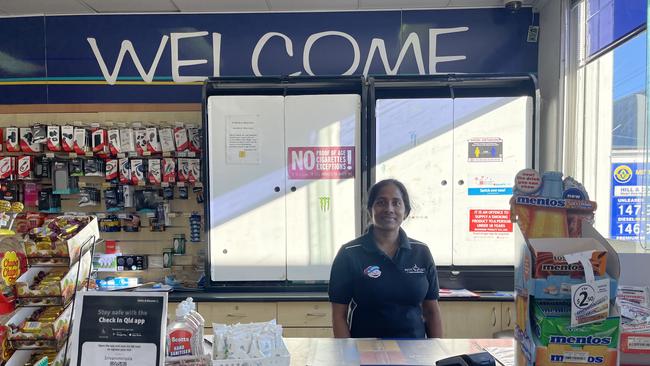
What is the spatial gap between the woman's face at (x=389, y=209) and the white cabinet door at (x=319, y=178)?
1.13 m

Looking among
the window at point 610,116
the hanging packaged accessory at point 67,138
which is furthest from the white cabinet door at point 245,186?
the window at point 610,116

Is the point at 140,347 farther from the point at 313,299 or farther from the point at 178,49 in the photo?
the point at 178,49

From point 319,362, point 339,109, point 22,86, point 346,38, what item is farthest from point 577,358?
point 22,86

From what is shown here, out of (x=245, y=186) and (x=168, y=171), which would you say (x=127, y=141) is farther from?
(x=245, y=186)

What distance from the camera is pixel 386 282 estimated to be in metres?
2.04

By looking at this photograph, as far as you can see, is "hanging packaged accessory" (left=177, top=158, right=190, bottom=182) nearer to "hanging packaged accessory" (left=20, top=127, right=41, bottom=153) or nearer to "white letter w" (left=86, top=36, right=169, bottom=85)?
"white letter w" (left=86, top=36, right=169, bottom=85)

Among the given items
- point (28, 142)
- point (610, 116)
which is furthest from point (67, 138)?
point (610, 116)

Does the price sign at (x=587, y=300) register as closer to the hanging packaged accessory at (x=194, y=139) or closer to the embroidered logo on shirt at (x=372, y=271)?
the embroidered logo on shirt at (x=372, y=271)

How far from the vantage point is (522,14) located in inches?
150

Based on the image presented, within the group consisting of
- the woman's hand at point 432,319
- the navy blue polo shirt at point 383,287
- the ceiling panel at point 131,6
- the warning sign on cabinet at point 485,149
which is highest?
the ceiling panel at point 131,6

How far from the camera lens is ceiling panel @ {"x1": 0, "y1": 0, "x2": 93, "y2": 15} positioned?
372 cm

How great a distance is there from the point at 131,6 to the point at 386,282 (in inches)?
133

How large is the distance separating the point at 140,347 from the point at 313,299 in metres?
2.17

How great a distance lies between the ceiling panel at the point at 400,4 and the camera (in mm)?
3744
